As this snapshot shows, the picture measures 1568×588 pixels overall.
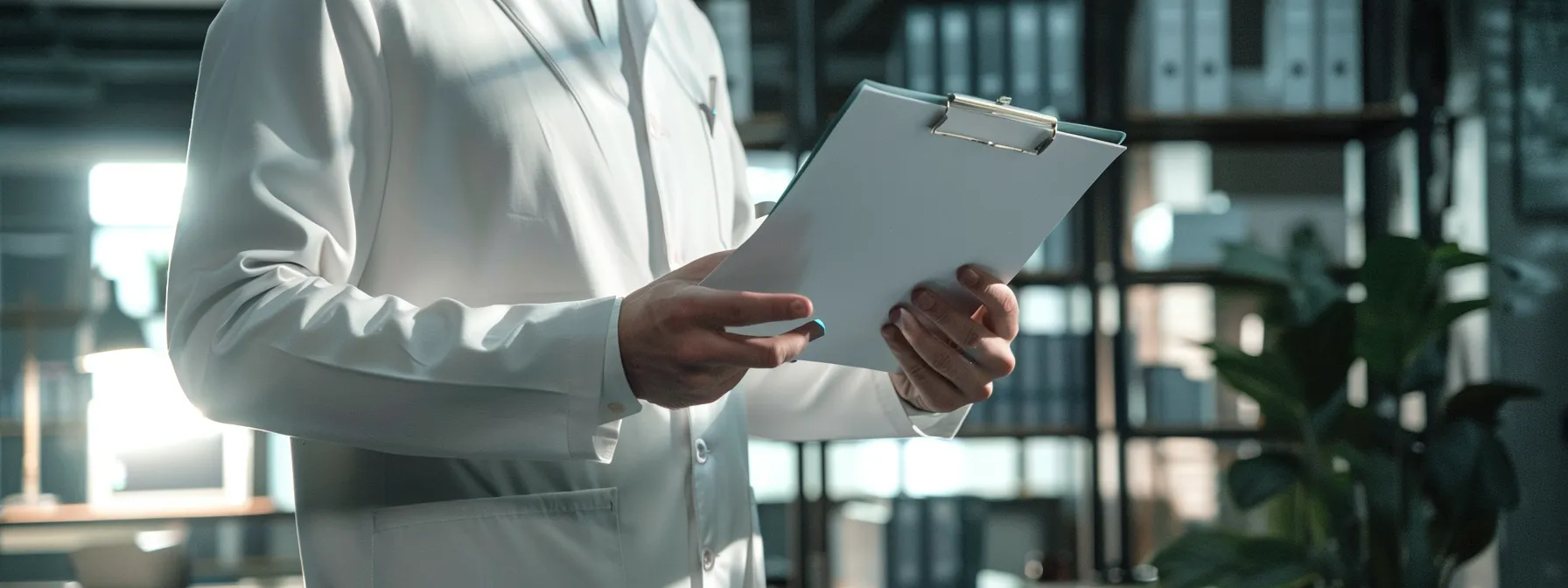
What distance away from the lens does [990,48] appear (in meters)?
3.18

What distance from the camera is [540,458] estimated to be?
739mm

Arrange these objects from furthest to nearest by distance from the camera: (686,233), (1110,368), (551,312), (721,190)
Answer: (1110,368) → (721,190) → (686,233) → (551,312)

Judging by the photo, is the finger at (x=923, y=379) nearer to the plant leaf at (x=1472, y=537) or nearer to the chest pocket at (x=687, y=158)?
the chest pocket at (x=687, y=158)

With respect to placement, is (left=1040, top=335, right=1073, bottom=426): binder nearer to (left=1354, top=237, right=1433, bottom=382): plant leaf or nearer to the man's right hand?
(left=1354, top=237, right=1433, bottom=382): plant leaf

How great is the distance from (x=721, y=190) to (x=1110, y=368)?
2404 mm

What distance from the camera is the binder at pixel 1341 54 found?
313 cm

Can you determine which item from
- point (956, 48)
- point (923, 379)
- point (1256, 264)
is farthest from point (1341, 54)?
point (923, 379)

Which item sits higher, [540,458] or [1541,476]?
[540,458]

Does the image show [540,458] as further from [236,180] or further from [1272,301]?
[1272,301]

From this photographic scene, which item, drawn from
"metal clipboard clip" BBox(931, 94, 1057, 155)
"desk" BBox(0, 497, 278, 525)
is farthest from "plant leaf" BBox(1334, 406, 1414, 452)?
"desk" BBox(0, 497, 278, 525)

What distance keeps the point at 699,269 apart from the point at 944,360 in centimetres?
23

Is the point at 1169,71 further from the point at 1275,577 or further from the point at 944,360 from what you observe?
the point at 944,360

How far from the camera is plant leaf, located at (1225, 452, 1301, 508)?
267 centimetres

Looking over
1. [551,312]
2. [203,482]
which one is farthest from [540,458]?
[203,482]
